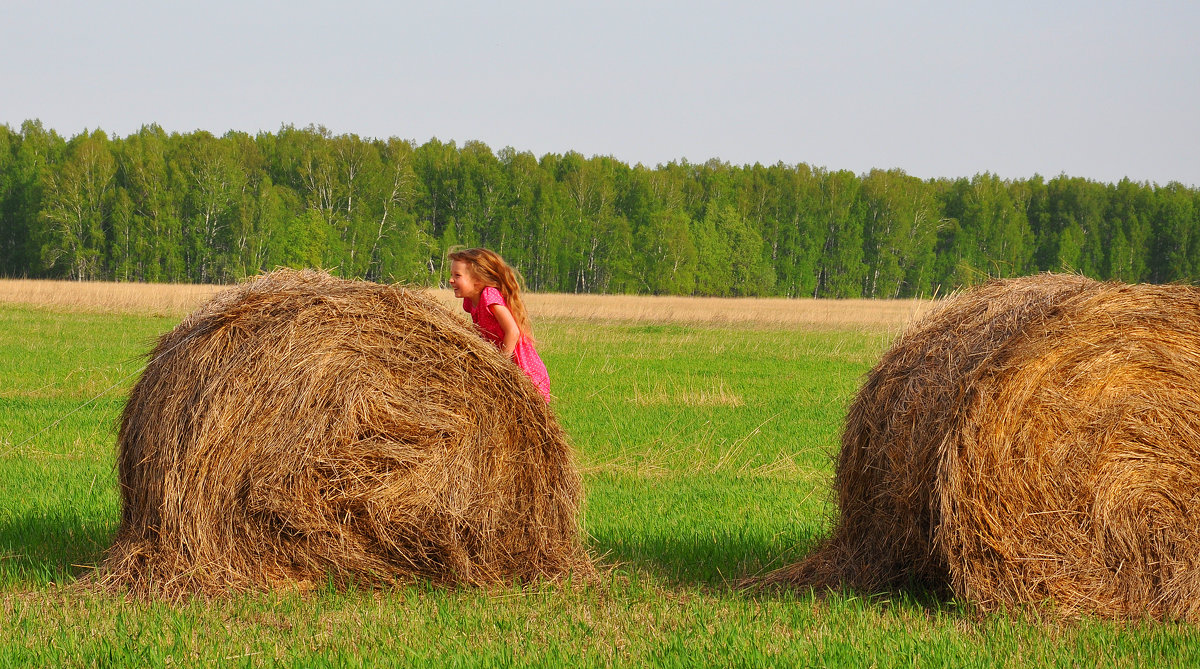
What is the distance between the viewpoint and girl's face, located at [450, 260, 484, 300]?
6.93m

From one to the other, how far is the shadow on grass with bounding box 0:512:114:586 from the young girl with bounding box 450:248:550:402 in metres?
2.67

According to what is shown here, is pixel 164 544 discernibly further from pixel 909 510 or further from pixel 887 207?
pixel 887 207

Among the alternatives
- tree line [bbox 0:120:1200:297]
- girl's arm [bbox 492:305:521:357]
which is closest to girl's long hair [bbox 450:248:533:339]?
girl's arm [bbox 492:305:521:357]

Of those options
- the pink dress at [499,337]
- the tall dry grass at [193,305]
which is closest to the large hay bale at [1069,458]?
the pink dress at [499,337]

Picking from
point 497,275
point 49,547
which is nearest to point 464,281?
point 497,275

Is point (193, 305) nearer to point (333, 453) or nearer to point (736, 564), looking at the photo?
point (333, 453)

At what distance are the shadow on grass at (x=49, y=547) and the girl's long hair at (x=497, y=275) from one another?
2805mm

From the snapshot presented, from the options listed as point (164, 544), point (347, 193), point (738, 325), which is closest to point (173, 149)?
point (347, 193)

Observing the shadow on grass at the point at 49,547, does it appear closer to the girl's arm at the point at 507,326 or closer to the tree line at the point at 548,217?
the girl's arm at the point at 507,326

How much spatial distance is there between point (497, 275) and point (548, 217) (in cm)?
7193

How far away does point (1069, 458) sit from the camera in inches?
218

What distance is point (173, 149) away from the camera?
75.2 meters

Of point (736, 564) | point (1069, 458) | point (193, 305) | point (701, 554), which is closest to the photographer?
point (1069, 458)

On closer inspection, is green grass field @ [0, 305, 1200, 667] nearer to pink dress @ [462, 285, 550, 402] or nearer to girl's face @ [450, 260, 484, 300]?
pink dress @ [462, 285, 550, 402]
